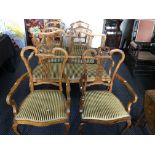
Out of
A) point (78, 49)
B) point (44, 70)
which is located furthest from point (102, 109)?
point (78, 49)

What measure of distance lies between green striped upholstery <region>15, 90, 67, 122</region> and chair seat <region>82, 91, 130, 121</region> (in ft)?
0.66

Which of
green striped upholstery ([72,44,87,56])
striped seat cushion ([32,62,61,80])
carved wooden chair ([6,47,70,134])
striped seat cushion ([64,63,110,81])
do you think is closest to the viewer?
carved wooden chair ([6,47,70,134])

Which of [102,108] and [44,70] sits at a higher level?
[44,70]

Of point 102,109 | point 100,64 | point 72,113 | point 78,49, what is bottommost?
point 72,113

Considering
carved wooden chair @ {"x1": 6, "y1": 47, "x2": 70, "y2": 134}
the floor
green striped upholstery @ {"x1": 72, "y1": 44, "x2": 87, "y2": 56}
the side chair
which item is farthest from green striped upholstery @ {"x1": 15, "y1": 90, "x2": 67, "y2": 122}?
green striped upholstery @ {"x1": 72, "y1": 44, "x2": 87, "y2": 56}

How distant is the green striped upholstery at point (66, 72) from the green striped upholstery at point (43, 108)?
0.26 meters

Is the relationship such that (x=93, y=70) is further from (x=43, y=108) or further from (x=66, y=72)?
(x=43, y=108)

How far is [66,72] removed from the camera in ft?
6.31

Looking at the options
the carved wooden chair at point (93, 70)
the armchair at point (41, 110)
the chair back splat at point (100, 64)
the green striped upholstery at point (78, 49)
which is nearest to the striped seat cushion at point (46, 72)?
the carved wooden chair at point (93, 70)

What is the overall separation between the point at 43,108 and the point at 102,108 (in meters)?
0.49

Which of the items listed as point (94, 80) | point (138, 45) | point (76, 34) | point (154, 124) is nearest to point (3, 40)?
point (76, 34)

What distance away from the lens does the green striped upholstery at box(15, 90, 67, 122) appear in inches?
49.7

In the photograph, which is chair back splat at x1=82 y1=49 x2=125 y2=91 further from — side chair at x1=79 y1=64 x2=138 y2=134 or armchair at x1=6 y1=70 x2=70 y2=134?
armchair at x1=6 y1=70 x2=70 y2=134

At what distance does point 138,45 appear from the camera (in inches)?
106
